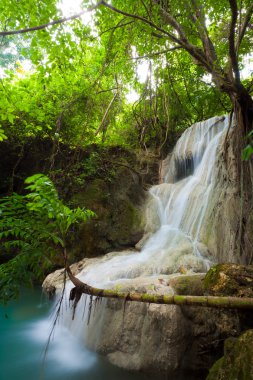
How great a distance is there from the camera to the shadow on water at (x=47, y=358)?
3.51m

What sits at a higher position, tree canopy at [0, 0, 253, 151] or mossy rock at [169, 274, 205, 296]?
tree canopy at [0, 0, 253, 151]

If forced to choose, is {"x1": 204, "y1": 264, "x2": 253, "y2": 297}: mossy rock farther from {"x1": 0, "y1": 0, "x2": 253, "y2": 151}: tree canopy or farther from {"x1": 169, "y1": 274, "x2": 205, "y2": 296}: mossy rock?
{"x1": 0, "y1": 0, "x2": 253, "y2": 151}: tree canopy

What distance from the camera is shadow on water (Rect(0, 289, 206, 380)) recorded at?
138 inches

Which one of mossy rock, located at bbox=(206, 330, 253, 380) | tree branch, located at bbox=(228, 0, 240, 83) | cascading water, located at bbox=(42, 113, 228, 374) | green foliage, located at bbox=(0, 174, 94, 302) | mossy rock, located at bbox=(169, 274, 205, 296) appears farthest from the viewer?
cascading water, located at bbox=(42, 113, 228, 374)

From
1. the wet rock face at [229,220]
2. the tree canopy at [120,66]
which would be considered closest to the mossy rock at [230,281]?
the wet rock face at [229,220]

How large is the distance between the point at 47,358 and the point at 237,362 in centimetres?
292

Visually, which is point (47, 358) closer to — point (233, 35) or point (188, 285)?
point (188, 285)

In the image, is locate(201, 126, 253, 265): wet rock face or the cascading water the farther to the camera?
the cascading water

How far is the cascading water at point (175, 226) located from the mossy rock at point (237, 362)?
216 cm


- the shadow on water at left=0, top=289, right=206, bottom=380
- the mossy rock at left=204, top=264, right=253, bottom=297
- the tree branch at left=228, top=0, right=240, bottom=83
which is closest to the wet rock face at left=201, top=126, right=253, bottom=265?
the mossy rock at left=204, top=264, right=253, bottom=297

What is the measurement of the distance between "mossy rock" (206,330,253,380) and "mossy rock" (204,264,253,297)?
2.74 ft

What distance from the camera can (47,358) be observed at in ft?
13.1

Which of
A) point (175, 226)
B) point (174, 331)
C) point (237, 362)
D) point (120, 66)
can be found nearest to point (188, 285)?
point (174, 331)

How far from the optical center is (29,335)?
15.4 ft
